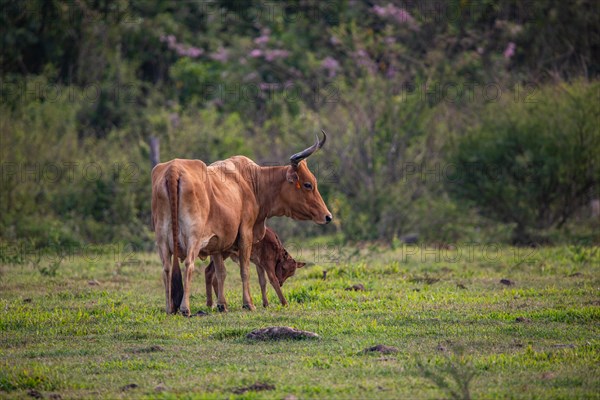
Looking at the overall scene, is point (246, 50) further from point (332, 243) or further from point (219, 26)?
point (332, 243)

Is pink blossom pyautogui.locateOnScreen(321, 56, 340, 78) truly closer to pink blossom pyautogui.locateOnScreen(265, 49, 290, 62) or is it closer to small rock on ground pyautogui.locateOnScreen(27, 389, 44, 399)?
pink blossom pyautogui.locateOnScreen(265, 49, 290, 62)

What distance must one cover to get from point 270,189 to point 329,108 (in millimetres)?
10119

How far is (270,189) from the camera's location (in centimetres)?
1129

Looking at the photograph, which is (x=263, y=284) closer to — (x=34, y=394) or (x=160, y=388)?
(x=160, y=388)

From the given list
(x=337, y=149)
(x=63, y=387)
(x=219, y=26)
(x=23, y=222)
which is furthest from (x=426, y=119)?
(x=63, y=387)

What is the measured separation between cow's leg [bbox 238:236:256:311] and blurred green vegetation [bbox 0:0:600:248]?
21.1 ft

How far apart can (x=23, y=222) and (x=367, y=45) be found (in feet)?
34.0

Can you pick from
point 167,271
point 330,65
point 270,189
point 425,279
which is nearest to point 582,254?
point 425,279

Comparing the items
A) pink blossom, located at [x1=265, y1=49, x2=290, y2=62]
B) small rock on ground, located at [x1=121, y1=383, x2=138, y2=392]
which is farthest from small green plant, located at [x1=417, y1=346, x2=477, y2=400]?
pink blossom, located at [x1=265, y1=49, x2=290, y2=62]

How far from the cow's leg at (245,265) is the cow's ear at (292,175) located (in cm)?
86

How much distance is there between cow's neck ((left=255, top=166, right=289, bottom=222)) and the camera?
1125cm

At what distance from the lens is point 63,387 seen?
695 cm

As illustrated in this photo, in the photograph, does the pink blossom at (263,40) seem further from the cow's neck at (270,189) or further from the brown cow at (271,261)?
the brown cow at (271,261)

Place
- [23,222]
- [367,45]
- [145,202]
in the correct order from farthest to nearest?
[367,45], [145,202], [23,222]
